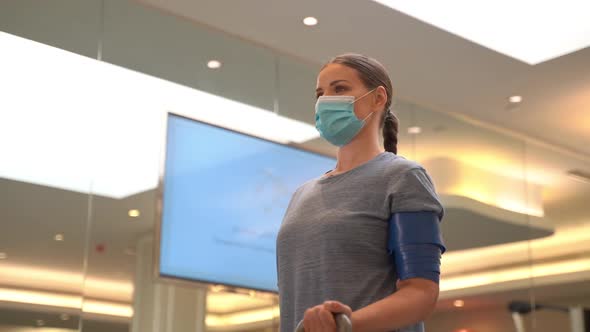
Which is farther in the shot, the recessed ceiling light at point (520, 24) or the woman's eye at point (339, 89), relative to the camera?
the recessed ceiling light at point (520, 24)

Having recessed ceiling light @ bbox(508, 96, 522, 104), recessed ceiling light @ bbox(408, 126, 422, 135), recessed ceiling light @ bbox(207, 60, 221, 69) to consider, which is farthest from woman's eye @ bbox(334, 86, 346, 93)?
recessed ceiling light @ bbox(508, 96, 522, 104)

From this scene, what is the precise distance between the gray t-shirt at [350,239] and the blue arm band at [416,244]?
17 millimetres

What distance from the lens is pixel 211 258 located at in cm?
468

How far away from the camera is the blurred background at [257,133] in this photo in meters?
4.19

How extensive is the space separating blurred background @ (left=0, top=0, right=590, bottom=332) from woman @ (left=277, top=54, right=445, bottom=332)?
109 inches

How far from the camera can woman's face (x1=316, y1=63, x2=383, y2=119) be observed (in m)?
1.59

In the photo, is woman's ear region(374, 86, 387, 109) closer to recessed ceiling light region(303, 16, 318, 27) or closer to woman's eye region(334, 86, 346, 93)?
woman's eye region(334, 86, 346, 93)

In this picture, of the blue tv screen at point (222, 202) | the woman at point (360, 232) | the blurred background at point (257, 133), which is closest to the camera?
the woman at point (360, 232)

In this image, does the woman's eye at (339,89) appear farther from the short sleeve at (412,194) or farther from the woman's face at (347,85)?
the short sleeve at (412,194)

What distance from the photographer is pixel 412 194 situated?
142 cm

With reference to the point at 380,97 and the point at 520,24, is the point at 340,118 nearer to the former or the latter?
the point at 380,97

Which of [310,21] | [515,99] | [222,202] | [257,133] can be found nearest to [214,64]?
[257,133]

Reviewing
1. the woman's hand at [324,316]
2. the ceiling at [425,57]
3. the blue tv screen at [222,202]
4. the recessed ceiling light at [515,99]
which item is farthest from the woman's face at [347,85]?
the recessed ceiling light at [515,99]

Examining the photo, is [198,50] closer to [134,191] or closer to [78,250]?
[134,191]
